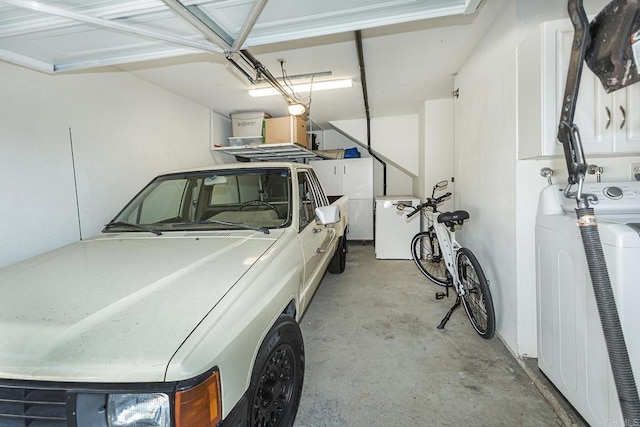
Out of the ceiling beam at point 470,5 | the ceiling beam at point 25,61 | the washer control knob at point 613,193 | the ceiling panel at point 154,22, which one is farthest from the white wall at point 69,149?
the washer control knob at point 613,193

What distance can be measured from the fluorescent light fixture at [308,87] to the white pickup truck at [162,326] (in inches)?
85.2

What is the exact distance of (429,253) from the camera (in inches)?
164

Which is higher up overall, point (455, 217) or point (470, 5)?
point (470, 5)

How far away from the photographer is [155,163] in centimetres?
358

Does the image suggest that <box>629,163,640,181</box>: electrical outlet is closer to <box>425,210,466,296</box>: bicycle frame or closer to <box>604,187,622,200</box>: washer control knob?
<box>604,187,622,200</box>: washer control knob

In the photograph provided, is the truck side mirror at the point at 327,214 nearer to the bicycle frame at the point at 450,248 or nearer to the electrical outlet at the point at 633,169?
the bicycle frame at the point at 450,248

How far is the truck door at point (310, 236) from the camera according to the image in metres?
1.97

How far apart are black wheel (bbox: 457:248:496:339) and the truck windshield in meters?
1.68

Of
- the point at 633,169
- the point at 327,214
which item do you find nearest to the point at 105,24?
the point at 327,214

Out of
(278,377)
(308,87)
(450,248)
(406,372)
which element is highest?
(308,87)

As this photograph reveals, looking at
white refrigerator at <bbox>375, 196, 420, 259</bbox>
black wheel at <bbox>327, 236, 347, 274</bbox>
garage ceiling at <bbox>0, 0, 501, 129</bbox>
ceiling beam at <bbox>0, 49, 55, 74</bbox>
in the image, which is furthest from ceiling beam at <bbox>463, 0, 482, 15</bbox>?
white refrigerator at <bbox>375, 196, 420, 259</bbox>

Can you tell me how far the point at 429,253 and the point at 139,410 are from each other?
4.02 meters

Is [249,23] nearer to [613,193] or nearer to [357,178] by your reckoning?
[613,193]

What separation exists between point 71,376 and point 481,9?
317cm
